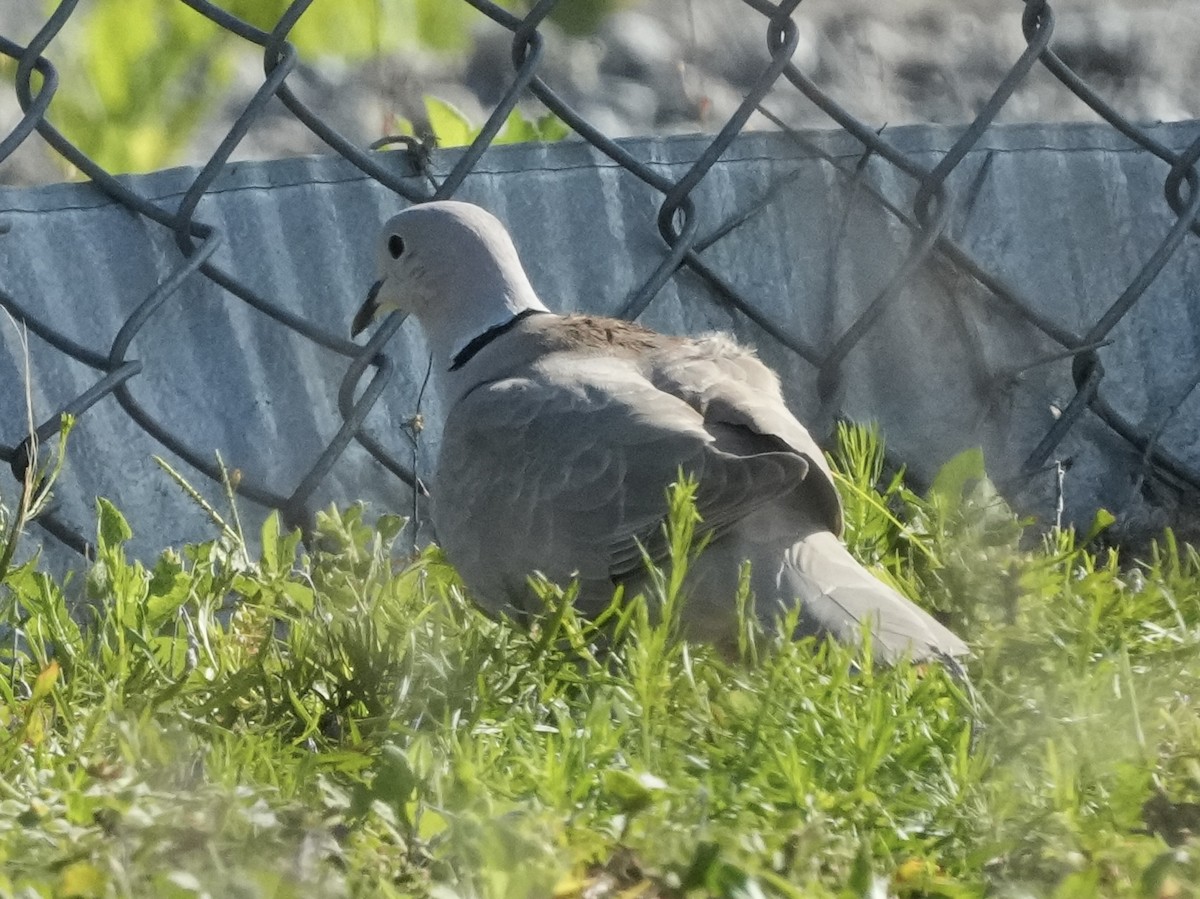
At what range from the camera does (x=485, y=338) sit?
3385 mm

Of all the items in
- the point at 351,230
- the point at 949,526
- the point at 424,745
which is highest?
the point at 351,230

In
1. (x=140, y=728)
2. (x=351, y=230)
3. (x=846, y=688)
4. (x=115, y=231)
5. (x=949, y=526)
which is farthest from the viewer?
(x=351, y=230)

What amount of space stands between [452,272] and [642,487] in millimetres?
821

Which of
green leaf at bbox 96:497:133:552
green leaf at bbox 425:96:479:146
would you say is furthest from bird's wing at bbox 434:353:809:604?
green leaf at bbox 425:96:479:146

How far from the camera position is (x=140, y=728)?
1998mm

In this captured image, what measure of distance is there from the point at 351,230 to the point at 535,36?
1.69ft

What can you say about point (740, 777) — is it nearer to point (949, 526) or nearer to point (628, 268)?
point (949, 526)

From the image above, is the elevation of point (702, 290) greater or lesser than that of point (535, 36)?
lesser

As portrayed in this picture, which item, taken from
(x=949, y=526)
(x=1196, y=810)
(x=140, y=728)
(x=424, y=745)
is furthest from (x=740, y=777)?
(x=949, y=526)

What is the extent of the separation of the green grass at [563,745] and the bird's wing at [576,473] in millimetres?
153

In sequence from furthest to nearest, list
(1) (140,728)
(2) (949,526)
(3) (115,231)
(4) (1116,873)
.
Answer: (3) (115,231)
(2) (949,526)
(1) (140,728)
(4) (1116,873)

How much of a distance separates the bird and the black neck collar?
177mm

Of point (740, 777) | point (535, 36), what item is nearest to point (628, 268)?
point (535, 36)

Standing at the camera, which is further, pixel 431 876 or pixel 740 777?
pixel 740 777
